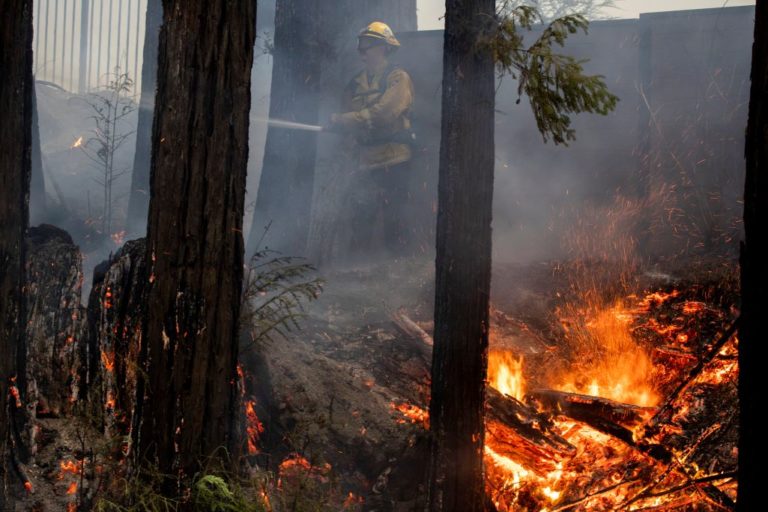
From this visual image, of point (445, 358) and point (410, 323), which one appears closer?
point (445, 358)

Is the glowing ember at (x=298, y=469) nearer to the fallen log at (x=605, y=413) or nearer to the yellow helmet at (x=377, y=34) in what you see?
the fallen log at (x=605, y=413)

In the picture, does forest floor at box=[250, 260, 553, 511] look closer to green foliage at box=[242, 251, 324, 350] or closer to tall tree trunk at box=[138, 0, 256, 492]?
green foliage at box=[242, 251, 324, 350]

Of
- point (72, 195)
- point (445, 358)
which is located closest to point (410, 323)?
point (445, 358)

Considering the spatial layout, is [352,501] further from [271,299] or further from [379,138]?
[379,138]

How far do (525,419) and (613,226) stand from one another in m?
5.59

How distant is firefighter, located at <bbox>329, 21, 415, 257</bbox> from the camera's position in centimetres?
1012

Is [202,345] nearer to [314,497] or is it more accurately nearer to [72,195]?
[314,497]

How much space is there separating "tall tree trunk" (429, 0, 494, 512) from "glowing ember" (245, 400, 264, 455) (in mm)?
1523

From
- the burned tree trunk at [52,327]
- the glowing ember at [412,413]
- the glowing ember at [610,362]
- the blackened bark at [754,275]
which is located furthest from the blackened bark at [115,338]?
the glowing ember at [610,362]

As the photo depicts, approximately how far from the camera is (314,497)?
4.88 m

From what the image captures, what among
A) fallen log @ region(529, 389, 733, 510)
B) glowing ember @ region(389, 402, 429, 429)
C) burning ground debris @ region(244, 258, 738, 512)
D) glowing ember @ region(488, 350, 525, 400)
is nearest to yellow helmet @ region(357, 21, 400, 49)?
burning ground debris @ region(244, 258, 738, 512)

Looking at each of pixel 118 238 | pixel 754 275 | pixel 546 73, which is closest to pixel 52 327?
pixel 546 73

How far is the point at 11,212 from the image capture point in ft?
13.8

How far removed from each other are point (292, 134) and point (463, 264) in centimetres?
624
